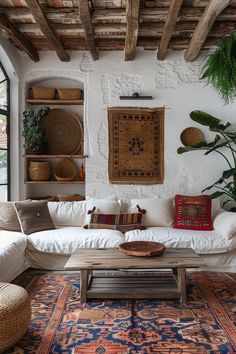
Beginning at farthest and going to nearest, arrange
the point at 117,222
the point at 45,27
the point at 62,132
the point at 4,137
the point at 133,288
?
the point at 62,132, the point at 4,137, the point at 117,222, the point at 45,27, the point at 133,288

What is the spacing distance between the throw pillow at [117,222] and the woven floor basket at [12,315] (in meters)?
1.88

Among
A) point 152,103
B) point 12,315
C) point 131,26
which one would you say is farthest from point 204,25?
point 12,315

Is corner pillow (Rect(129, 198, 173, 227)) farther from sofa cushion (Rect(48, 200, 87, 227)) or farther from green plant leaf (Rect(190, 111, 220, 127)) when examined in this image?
green plant leaf (Rect(190, 111, 220, 127))

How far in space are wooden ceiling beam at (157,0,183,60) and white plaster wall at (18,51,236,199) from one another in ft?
1.09

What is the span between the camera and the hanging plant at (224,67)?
163 inches

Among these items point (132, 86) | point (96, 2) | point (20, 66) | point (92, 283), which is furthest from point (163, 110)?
point (92, 283)

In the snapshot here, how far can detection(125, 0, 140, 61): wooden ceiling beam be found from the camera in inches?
130

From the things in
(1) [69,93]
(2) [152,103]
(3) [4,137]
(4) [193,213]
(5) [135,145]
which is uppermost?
(1) [69,93]

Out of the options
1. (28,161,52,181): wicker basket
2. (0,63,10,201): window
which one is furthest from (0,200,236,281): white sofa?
(28,161,52,181): wicker basket

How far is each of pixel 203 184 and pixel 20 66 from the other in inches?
127

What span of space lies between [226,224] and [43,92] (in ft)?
10.5

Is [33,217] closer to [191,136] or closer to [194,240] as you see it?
[194,240]

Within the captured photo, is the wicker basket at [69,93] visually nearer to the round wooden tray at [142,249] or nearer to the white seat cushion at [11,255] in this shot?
the white seat cushion at [11,255]

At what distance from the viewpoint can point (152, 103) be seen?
5.00 m
